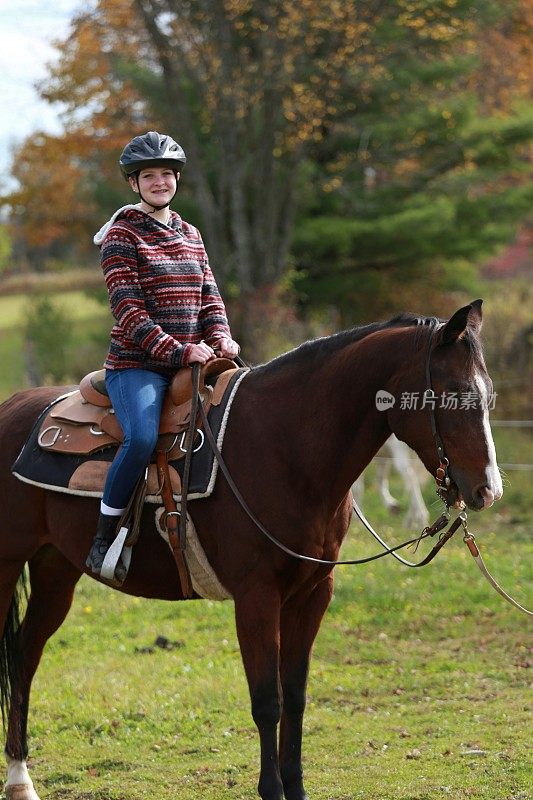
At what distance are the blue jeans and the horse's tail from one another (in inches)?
44.2

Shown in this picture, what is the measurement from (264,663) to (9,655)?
1698 mm

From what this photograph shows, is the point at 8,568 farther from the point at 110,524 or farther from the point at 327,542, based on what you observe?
the point at 327,542

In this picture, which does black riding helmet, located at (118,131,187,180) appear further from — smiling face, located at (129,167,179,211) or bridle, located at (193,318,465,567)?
bridle, located at (193,318,465,567)

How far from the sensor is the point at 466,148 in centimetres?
2264

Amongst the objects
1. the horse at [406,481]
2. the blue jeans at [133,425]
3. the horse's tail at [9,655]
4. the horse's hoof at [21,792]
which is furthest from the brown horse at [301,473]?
the horse at [406,481]

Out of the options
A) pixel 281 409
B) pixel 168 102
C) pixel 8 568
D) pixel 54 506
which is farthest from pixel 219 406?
pixel 168 102

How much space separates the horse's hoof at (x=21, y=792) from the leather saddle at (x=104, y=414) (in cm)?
165

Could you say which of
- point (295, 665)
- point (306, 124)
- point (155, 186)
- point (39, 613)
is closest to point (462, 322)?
point (155, 186)

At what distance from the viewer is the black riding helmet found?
4.52 meters

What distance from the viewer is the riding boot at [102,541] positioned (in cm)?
450

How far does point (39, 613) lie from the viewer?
526 cm

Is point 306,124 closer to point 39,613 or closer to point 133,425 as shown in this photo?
point 39,613

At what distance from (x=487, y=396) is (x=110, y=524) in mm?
1742

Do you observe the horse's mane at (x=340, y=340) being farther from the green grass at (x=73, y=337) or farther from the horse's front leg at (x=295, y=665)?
the green grass at (x=73, y=337)
